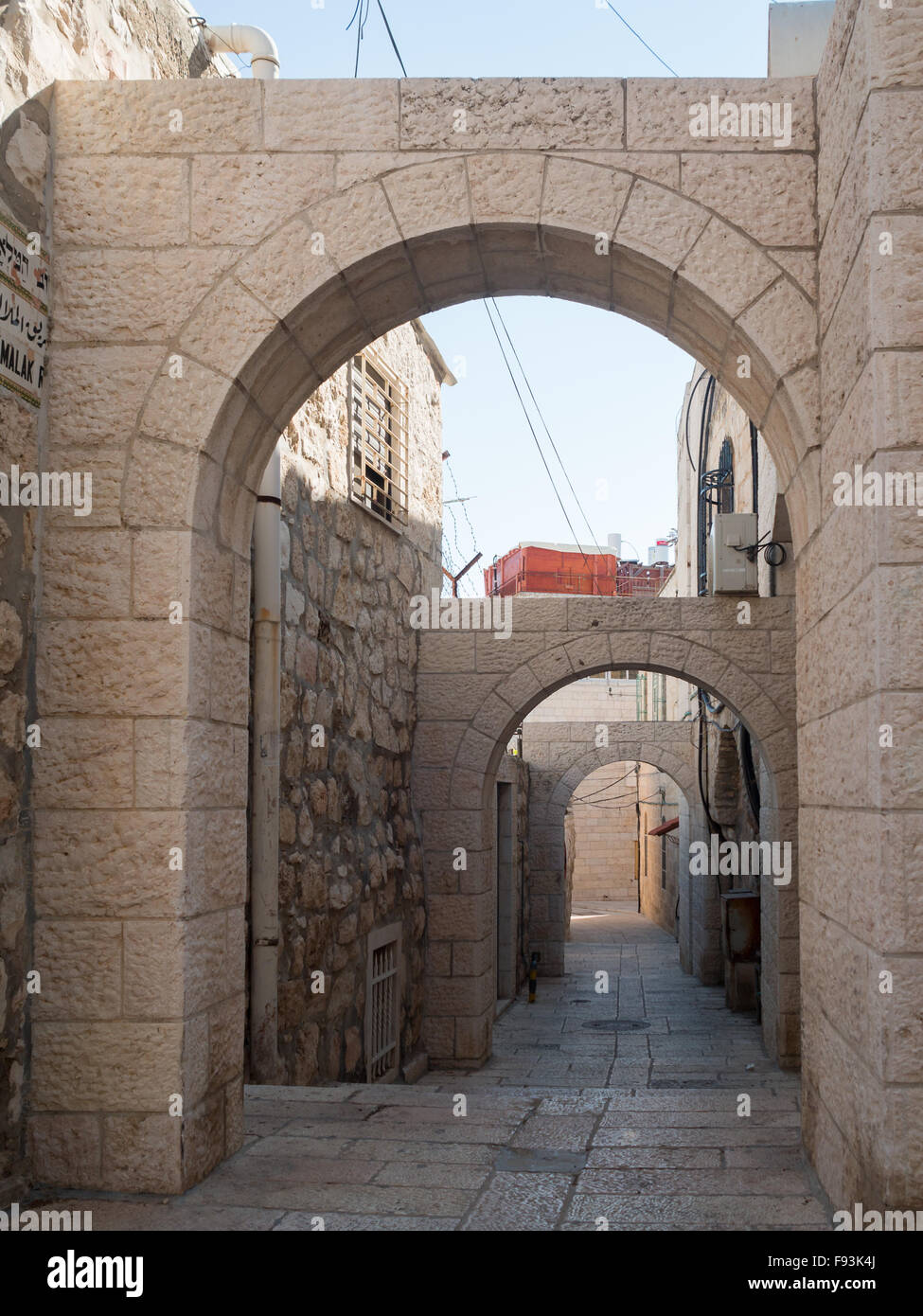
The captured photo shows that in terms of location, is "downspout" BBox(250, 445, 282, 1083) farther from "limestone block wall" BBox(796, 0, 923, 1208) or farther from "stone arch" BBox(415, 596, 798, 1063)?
"stone arch" BBox(415, 596, 798, 1063)

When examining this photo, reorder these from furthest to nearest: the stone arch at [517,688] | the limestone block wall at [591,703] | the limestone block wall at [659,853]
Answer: the limestone block wall at [591,703], the limestone block wall at [659,853], the stone arch at [517,688]

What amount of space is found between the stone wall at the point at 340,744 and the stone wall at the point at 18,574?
1896 mm

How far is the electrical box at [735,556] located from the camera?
755cm

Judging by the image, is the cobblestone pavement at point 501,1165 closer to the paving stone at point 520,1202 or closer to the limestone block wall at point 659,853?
the paving stone at point 520,1202

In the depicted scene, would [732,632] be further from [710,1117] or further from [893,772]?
[893,772]

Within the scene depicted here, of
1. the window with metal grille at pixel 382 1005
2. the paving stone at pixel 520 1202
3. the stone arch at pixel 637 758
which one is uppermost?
the stone arch at pixel 637 758

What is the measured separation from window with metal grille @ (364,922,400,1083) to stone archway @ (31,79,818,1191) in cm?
291

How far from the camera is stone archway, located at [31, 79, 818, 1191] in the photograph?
2986 millimetres

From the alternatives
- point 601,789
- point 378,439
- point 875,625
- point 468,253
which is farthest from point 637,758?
point 875,625

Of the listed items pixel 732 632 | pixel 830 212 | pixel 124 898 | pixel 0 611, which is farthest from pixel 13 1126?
pixel 732 632

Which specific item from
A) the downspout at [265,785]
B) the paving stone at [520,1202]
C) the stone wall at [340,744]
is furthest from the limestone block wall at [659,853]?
the paving stone at [520,1202]

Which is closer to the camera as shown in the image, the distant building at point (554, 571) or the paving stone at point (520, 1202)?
the paving stone at point (520, 1202)

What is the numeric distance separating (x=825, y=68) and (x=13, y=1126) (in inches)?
132

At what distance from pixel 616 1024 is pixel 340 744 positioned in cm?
502
